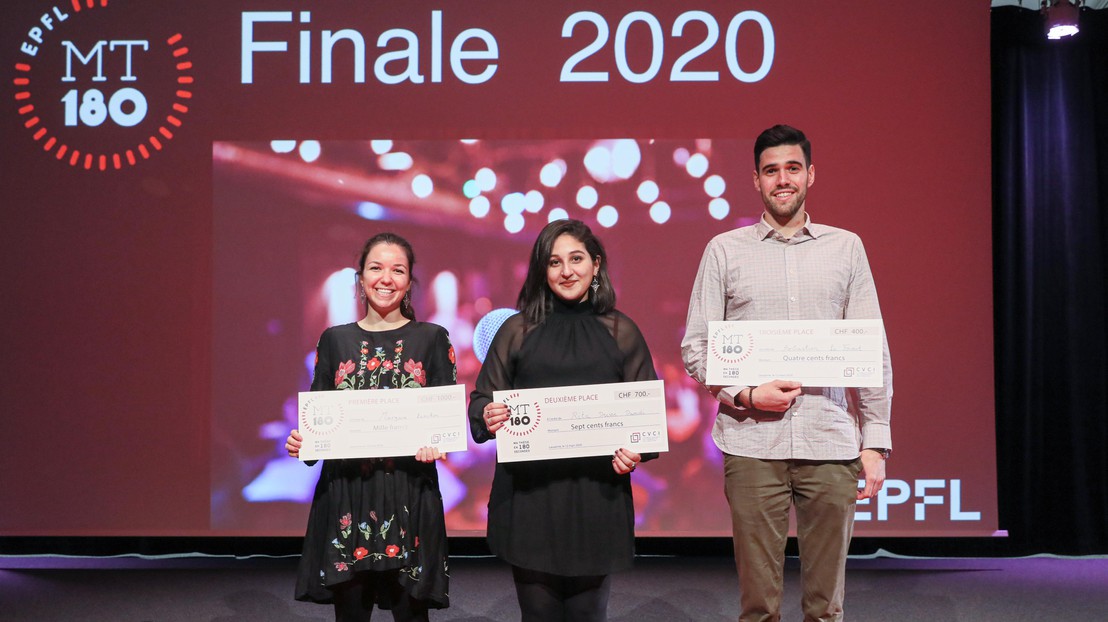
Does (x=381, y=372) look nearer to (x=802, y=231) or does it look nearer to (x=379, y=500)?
(x=379, y=500)

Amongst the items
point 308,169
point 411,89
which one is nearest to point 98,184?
point 308,169

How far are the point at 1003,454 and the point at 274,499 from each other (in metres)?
3.70

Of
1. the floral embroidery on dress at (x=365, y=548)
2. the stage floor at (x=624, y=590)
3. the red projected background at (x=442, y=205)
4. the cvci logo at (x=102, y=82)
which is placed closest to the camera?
the floral embroidery on dress at (x=365, y=548)

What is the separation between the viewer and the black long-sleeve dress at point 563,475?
6.72 ft

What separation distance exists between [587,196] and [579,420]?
2145 millimetres

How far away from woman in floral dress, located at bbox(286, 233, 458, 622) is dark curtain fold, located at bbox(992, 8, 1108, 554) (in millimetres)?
3270

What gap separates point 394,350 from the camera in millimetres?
2363

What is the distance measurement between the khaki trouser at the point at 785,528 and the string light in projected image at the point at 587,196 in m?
2.08

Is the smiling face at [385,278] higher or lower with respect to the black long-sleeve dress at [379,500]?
higher

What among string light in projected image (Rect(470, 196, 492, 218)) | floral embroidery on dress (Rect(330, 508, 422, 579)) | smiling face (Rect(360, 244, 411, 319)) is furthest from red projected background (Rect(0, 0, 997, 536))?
floral embroidery on dress (Rect(330, 508, 422, 579))

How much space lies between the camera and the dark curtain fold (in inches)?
166

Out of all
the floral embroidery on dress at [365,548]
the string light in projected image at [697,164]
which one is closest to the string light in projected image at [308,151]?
the string light in projected image at [697,164]

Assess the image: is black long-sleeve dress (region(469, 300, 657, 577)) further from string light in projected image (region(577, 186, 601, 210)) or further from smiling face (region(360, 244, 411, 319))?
string light in projected image (region(577, 186, 601, 210))

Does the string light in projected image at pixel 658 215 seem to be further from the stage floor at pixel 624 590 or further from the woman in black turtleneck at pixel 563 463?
the woman in black turtleneck at pixel 563 463
